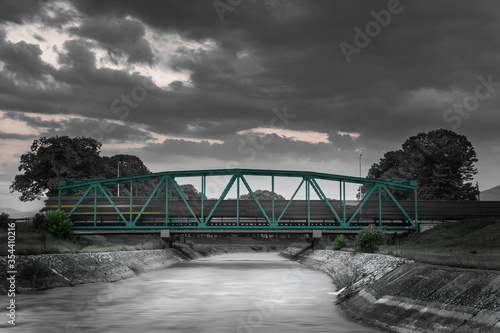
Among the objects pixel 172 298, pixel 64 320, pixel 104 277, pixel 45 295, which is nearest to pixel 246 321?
pixel 64 320

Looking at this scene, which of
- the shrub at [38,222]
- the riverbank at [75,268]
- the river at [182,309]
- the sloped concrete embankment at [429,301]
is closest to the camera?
the sloped concrete embankment at [429,301]

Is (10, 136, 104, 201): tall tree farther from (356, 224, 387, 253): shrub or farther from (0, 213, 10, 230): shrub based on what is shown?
(356, 224, 387, 253): shrub

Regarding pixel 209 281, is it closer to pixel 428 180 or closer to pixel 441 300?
pixel 441 300

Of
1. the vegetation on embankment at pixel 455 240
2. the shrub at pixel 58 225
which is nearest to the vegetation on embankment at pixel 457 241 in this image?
the vegetation on embankment at pixel 455 240

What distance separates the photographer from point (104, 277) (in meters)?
53.6

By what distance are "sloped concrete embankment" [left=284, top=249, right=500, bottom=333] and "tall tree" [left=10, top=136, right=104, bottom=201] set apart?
310 feet

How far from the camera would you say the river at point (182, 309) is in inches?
1057

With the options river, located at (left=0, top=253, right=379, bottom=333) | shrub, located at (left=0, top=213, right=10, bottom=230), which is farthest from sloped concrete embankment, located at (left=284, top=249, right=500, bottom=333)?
shrub, located at (left=0, top=213, right=10, bottom=230)

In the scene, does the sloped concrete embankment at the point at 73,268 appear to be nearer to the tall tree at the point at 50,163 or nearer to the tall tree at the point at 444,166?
the tall tree at the point at 50,163

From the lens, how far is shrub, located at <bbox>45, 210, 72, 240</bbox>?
88.5 m

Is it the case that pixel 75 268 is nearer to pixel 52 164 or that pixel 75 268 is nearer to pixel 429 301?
pixel 429 301

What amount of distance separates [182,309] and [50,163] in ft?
301

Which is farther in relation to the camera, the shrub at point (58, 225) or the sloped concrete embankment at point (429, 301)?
the shrub at point (58, 225)

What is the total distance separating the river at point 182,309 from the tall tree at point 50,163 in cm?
7035
